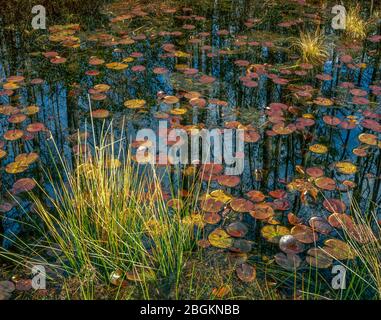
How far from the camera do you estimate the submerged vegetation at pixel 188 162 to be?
2021 millimetres

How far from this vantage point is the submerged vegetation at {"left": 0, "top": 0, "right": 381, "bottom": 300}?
202cm

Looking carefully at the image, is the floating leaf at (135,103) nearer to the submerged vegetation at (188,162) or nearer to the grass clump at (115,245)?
the submerged vegetation at (188,162)

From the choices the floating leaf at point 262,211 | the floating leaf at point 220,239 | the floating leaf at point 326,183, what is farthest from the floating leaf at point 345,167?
the floating leaf at point 220,239

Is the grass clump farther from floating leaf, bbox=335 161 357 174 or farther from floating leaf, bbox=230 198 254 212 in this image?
floating leaf, bbox=335 161 357 174

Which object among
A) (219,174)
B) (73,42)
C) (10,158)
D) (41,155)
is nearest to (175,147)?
(219,174)

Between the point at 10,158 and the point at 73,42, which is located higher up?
the point at 73,42

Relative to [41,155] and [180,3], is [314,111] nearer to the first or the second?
[41,155]

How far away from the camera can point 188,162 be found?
→ 9.20ft

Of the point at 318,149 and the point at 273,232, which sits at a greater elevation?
the point at 318,149

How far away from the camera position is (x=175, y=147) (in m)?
2.92

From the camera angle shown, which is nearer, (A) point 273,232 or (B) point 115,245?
(B) point 115,245

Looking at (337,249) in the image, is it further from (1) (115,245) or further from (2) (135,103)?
(2) (135,103)

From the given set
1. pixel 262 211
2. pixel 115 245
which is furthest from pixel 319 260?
pixel 115 245

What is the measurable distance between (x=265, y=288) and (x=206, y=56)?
2.77 m
